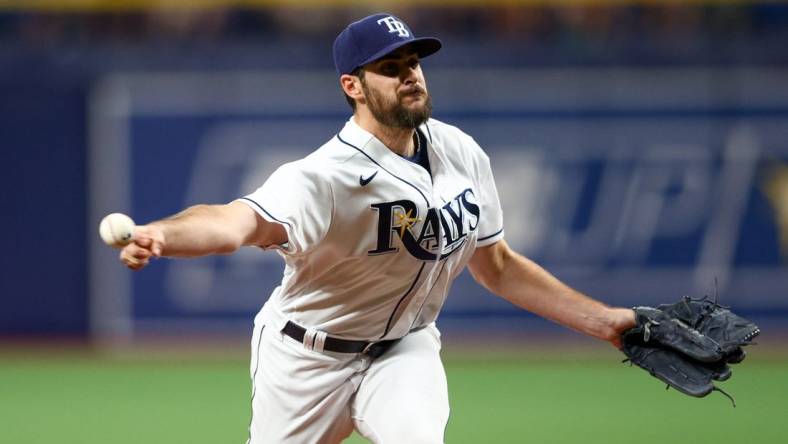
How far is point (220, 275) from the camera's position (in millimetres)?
12469


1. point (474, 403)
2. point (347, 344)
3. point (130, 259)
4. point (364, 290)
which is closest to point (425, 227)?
point (364, 290)

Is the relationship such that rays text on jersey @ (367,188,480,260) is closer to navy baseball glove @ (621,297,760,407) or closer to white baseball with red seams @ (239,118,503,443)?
white baseball with red seams @ (239,118,503,443)

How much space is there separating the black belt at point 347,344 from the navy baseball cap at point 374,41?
3.43 ft

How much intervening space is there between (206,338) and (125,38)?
312 cm

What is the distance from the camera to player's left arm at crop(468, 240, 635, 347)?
5.26 m

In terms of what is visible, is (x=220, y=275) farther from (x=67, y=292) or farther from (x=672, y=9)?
(x=672, y=9)

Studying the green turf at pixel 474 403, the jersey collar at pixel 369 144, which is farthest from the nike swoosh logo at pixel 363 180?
the green turf at pixel 474 403

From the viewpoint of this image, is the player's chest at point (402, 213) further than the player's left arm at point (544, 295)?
No

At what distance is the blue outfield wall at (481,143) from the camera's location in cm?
1217

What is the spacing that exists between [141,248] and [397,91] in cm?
168

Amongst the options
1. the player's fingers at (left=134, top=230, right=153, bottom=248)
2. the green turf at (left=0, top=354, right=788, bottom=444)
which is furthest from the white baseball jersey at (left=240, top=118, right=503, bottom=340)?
the green turf at (left=0, top=354, right=788, bottom=444)

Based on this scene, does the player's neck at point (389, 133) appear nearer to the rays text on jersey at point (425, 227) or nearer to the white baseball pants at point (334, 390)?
the rays text on jersey at point (425, 227)

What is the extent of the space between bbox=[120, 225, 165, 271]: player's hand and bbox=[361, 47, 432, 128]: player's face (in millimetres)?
1542

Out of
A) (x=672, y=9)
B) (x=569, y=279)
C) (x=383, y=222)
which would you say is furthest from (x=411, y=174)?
(x=672, y=9)
